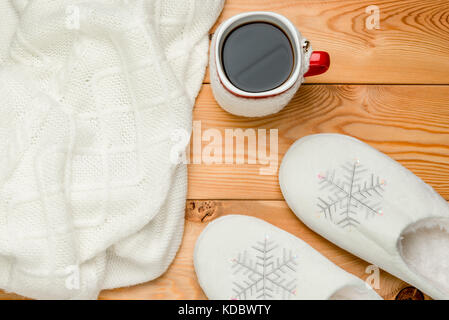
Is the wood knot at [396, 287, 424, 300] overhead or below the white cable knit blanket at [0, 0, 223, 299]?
below

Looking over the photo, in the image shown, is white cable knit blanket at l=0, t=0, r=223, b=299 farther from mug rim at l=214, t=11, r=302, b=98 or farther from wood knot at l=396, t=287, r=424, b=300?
wood knot at l=396, t=287, r=424, b=300

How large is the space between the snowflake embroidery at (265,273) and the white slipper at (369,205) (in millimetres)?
68

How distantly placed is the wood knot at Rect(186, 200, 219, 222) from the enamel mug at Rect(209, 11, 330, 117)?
0.54ft

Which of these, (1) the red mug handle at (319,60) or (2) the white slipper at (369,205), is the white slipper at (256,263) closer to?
(2) the white slipper at (369,205)

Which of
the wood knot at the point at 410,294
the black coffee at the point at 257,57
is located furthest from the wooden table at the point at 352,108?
the black coffee at the point at 257,57

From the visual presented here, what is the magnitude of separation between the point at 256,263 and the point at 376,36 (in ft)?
1.34

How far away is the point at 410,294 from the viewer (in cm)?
57

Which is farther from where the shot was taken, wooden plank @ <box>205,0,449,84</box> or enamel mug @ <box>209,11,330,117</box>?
wooden plank @ <box>205,0,449,84</box>

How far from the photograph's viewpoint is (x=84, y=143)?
53cm

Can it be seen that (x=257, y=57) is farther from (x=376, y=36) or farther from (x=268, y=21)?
(x=376, y=36)

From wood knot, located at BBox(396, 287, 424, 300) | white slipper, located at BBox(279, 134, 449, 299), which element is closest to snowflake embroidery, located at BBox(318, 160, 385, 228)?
white slipper, located at BBox(279, 134, 449, 299)

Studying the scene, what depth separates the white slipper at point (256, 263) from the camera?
0.55 metres

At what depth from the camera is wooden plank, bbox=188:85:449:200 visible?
58 cm

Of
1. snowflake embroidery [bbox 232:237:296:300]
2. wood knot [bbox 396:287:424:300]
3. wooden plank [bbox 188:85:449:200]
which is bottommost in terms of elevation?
wood knot [bbox 396:287:424:300]
